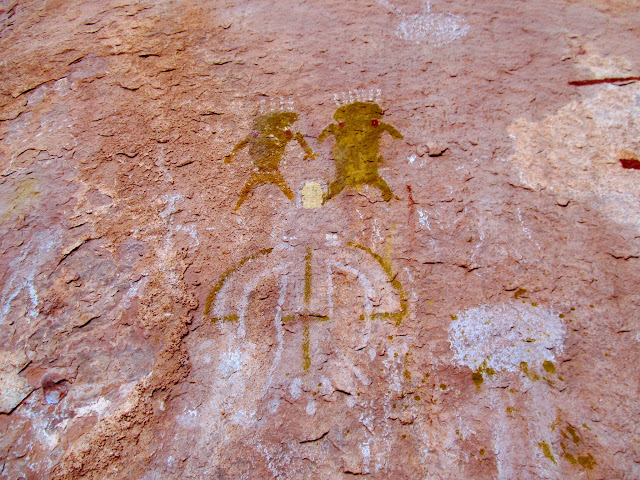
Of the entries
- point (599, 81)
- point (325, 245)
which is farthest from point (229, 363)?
point (599, 81)

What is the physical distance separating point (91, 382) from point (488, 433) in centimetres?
144

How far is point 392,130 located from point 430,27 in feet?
2.65

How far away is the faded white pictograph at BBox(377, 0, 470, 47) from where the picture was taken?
7.66 ft

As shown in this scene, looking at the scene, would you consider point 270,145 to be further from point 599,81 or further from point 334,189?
point 599,81

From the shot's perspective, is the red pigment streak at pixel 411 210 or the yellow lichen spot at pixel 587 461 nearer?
the yellow lichen spot at pixel 587 461

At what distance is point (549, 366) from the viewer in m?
1.54

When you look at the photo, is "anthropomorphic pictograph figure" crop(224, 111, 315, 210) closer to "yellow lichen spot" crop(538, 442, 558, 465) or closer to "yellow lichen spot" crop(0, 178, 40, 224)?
"yellow lichen spot" crop(0, 178, 40, 224)

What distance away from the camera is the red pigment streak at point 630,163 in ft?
6.10

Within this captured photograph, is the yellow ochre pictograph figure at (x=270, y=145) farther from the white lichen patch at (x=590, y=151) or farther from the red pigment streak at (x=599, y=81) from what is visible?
the red pigment streak at (x=599, y=81)

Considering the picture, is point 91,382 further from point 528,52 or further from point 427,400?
point 528,52

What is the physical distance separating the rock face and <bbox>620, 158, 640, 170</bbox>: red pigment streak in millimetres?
19

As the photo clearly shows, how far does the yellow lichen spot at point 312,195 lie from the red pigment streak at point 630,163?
53.2 inches

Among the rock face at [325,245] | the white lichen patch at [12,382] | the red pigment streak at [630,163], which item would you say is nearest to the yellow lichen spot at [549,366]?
the rock face at [325,245]

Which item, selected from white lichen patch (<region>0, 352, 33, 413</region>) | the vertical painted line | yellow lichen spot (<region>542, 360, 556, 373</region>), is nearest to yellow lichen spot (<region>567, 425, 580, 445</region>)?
yellow lichen spot (<region>542, 360, 556, 373</region>)
